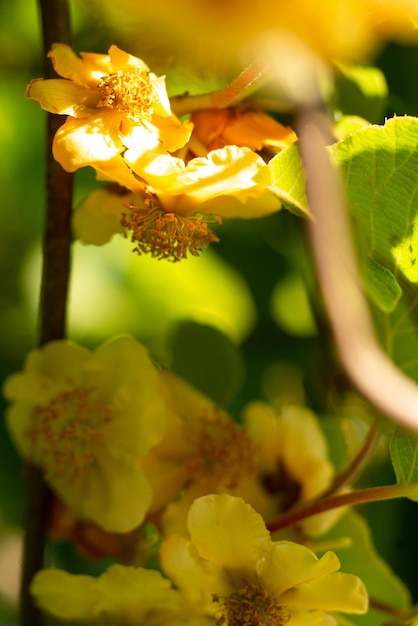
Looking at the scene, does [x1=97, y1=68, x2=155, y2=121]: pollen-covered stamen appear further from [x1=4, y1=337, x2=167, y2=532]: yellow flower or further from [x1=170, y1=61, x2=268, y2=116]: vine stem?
[x1=4, y1=337, x2=167, y2=532]: yellow flower

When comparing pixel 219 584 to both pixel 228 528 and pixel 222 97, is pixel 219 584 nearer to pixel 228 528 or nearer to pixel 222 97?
pixel 228 528

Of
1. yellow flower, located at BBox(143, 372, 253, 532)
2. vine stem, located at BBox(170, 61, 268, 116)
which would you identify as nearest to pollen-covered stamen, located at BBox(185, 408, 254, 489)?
yellow flower, located at BBox(143, 372, 253, 532)

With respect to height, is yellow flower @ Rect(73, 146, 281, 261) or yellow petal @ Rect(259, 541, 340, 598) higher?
yellow flower @ Rect(73, 146, 281, 261)

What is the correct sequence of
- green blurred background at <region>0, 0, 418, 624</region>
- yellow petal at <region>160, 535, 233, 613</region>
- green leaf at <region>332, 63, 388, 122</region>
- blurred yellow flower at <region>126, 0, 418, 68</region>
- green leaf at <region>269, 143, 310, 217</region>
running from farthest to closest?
green blurred background at <region>0, 0, 418, 624</region> < green leaf at <region>332, 63, 388, 122</region> < yellow petal at <region>160, 535, 233, 613</region> < green leaf at <region>269, 143, 310, 217</region> < blurred yellow flower at <region>126, 0, 418, 68</region>

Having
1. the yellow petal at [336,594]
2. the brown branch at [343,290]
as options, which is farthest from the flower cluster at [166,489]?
the brown branch at [343,290]

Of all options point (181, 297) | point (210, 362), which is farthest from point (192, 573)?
point (181, 297)

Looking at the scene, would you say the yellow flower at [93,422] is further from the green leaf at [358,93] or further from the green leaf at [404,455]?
the green leaf at [358,93]
